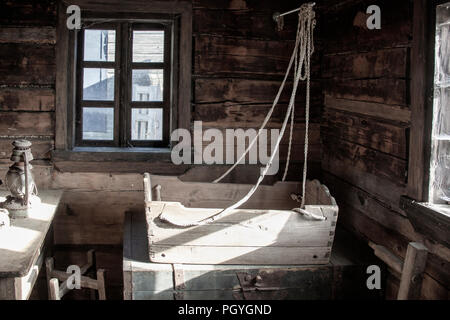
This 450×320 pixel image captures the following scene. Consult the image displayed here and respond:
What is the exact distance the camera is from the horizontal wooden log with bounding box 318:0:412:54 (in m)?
3.33

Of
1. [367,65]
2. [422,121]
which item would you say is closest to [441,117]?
[422,121]

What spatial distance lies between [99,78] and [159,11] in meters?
0.71

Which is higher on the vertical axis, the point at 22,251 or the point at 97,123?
the point at 97,123

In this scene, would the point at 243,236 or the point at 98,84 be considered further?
the point at 98,84

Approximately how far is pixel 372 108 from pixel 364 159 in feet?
1.16

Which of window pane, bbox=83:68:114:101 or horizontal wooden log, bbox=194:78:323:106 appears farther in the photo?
window pane, bbox=83:68:114:101

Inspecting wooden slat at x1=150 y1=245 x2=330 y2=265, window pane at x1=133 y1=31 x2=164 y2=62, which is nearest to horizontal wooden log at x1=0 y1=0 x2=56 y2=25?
window pane at x1=133 y1=31 x2=164 y2=62

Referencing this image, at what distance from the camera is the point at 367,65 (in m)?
3.84

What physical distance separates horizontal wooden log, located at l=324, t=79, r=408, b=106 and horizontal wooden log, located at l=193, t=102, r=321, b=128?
395 millimetres

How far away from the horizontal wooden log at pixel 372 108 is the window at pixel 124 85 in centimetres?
127

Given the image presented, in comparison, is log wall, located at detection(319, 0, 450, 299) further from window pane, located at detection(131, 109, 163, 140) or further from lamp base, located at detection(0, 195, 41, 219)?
lamp base, located at detection(0, 195, 41, 219)

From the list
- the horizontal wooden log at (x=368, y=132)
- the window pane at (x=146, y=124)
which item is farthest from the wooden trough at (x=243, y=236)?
the window pane at (x=146, y=124)

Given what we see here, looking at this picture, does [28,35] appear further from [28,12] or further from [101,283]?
[101,283]
